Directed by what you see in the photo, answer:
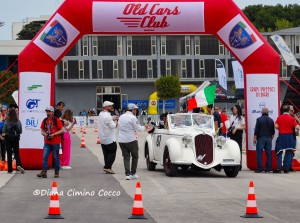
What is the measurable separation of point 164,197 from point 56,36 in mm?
8268

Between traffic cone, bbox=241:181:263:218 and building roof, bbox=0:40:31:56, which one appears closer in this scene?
traffic cone, bbox=241:181:263:218

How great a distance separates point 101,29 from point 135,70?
7646 centimetres

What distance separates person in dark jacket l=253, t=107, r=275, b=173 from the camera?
23.6 metres

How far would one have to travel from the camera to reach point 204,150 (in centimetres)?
2145

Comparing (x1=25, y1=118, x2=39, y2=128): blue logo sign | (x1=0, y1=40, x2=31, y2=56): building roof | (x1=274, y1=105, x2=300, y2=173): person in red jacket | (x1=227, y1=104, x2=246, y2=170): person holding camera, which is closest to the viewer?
(x1=274, y1=105, x2=300, y2=173): person in red jacket

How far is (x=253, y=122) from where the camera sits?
79.7 ft

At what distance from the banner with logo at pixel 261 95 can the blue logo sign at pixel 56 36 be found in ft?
16.1

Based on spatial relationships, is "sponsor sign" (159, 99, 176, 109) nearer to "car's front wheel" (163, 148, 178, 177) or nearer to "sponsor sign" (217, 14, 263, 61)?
"sponsor sign" (217, 14, 263, 61)

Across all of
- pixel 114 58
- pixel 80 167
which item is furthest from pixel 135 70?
pixel 80 167

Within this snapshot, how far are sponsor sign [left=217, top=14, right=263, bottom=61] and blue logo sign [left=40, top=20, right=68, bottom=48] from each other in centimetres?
403

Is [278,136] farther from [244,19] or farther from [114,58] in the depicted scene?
[114,58]

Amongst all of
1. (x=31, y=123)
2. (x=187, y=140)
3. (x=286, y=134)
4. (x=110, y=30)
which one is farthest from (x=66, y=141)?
(x=286, y=134)

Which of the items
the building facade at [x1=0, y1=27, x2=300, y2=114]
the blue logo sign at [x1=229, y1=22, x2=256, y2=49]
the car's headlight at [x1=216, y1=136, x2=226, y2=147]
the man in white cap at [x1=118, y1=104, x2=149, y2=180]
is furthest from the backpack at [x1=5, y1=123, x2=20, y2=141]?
the building facade at [x1=0, y1=27, x2=300, y2=114]

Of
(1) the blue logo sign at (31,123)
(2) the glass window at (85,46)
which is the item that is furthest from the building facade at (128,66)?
(1) the blue logo sign at (31,123)
